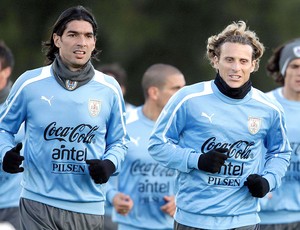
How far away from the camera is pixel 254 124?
9203mm

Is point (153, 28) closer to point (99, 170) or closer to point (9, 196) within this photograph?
point (9, 196)

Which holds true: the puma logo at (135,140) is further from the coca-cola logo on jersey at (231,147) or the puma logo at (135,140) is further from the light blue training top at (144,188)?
the coca-cola logo on jersey at (231,147)

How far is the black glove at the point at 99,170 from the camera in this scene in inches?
350

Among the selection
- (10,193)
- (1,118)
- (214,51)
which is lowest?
(10,193)

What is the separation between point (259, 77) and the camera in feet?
85.0

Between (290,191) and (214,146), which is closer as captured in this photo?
(214,146)

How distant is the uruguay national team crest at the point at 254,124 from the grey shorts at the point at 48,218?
4.52ft

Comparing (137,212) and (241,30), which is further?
(137,212)

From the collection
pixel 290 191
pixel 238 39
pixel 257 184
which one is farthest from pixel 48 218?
pixel 290 191

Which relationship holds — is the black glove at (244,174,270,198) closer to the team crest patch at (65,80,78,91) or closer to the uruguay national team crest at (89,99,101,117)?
the uruguay national team crest at (89,99,101,117)

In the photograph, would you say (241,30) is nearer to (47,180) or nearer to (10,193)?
(47,180)

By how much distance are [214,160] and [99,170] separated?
0.83 metres

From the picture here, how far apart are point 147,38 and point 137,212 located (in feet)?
48.0

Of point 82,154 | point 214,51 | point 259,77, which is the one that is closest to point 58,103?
point 82,154
